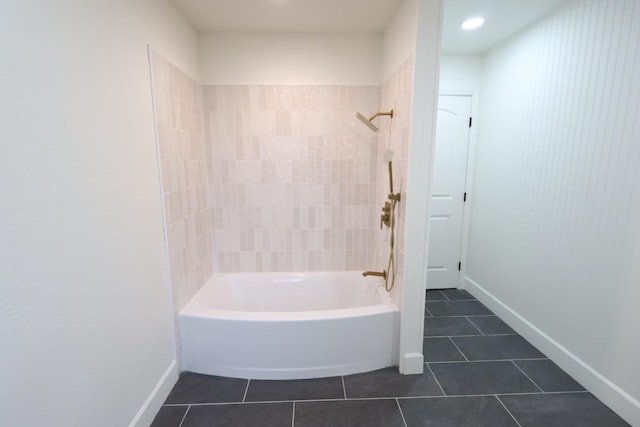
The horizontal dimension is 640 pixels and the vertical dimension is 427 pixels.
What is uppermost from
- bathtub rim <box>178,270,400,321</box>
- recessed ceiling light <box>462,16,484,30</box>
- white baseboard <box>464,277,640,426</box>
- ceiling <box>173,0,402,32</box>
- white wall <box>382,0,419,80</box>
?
recessed ceiling light <box>462,16,484,30</box>

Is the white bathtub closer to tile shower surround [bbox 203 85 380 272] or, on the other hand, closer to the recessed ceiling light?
tile shower surround [bbox 203 85 380 272]

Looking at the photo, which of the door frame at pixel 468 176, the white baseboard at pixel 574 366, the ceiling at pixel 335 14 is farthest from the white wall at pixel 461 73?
the white baseboard at pixel 574 366

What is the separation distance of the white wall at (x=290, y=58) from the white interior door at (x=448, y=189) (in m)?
1.02

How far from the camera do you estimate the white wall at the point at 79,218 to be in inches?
33.5

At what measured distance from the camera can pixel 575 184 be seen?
1.87 meters

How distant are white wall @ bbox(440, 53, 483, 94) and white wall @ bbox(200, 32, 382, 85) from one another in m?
0.91

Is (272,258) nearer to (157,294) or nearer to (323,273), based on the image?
(323,273)

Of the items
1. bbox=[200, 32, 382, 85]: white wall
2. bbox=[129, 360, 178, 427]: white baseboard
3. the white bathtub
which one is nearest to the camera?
bbox=[129, 360, 178, 427]: white baseboard

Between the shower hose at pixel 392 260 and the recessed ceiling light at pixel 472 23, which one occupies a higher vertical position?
the recessed ceiling light at pixel 472 23

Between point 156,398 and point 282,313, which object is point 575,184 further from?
point 156,398

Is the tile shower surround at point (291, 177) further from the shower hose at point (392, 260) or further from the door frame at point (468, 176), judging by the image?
the door frame at point (468, 176)

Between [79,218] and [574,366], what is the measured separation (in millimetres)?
2836

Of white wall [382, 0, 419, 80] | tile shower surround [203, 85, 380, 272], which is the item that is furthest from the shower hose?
white wall [382, 0, 419, 80]

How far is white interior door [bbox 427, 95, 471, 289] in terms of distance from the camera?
2.91 metres
